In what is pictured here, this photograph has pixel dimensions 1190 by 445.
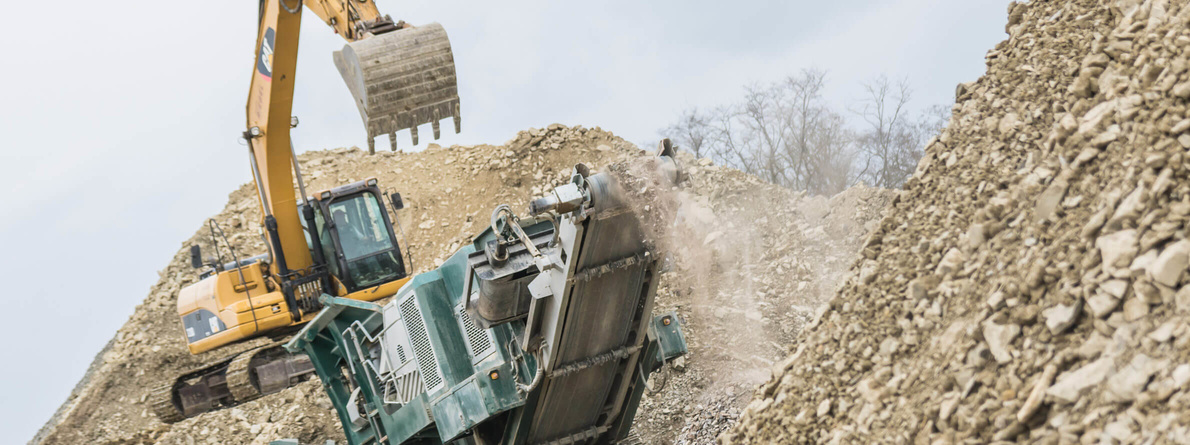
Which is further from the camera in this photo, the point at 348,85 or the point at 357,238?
the point at 357,238

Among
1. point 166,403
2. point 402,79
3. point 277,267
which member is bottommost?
point 166,403

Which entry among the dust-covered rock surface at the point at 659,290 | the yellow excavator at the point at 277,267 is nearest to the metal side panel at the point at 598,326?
the dust-covered rock surface at the point at 659,290

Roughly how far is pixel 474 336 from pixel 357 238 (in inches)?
146

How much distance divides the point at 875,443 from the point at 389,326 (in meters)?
3.87

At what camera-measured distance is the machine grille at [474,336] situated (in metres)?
6.42

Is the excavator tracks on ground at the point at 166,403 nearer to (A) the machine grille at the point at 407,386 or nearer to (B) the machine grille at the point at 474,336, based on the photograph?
(A) the machine grille at the point at 407,386

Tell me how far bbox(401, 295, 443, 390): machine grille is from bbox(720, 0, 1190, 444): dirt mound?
7.16 feet

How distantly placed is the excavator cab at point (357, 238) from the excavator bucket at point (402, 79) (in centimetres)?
287

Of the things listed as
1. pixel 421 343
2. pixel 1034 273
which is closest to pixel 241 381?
pixel 421 343

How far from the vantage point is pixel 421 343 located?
675 centimetres

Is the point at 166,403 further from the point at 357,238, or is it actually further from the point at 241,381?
the point at 357,238

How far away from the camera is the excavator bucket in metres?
6.76

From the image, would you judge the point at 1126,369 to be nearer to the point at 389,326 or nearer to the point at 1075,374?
the point at 1075,374

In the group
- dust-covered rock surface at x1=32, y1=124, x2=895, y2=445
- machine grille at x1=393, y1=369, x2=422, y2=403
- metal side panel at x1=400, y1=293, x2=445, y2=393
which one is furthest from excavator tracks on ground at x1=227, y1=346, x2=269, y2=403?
metal side panel at x1=400, y1=293, x2=445, y2=393
